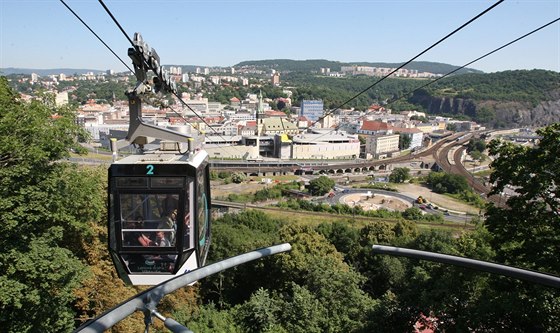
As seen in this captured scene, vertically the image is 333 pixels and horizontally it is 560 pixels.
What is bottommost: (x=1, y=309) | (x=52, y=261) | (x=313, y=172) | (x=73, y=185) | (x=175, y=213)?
(x=313, y=172)

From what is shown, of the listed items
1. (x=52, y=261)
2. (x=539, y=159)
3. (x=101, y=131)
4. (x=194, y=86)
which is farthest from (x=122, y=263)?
(x=194, y=86)

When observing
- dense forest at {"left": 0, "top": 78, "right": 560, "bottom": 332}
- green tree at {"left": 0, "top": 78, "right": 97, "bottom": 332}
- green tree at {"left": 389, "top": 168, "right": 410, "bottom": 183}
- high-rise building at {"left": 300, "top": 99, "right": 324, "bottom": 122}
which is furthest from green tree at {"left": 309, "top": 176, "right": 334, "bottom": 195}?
high-rise building at {"left": 300, "top": 99, "right": 324, "bottom": 122}

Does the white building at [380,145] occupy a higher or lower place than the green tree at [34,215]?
lower

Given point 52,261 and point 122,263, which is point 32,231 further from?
point 122,263

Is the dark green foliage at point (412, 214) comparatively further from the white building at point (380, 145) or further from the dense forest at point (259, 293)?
the white building at point (380, 145)

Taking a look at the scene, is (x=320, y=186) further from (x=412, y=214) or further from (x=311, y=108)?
(x=311, y=108)

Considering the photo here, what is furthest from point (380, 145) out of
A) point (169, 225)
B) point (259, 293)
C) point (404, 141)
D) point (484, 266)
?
point (484, 266)

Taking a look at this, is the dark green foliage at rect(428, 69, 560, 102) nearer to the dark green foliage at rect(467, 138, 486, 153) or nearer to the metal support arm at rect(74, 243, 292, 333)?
the dark green foliage at rect(467, 138, 486, 153)

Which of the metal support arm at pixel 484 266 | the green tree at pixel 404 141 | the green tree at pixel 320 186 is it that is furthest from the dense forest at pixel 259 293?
the green tree at pixel 404 141
